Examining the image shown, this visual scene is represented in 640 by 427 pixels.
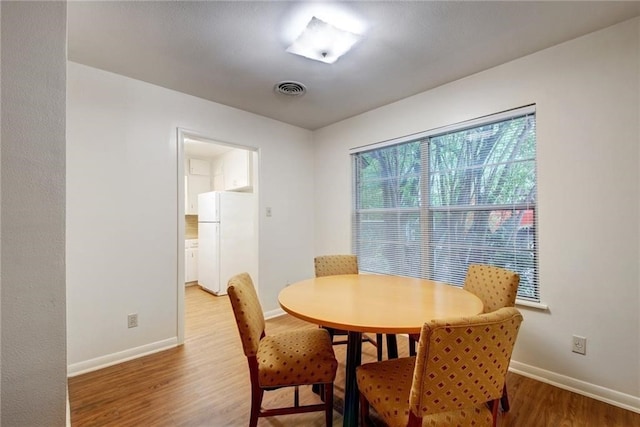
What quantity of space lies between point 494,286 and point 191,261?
4.75 metres

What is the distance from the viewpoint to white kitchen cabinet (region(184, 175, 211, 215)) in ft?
17.3

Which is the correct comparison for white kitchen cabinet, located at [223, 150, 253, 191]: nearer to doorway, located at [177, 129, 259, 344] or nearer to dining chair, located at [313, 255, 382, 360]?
doorway, located at [177, 129, 259, 344]

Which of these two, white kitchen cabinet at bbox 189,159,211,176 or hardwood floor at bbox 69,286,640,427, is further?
white kitchen cabinet at bbox 189,159,211,176

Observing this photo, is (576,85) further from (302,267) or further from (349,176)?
(302,267)

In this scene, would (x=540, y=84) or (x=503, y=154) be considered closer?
(x=540, y=84)

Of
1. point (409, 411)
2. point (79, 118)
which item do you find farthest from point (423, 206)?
point (79, 118)

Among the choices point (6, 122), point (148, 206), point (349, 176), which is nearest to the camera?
point (6, 122)

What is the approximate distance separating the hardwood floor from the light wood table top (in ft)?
2.36

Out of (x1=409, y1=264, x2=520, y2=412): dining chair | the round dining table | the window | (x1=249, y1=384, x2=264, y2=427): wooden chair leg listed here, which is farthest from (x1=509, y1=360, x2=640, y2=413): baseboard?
(x1=249, y1=384, x2=264, y2=427): wooden chair leg

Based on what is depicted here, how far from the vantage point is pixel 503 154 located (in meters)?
2.35

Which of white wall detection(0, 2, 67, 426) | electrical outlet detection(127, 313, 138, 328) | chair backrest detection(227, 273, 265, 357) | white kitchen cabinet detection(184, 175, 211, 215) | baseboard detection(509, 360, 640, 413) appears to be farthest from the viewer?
white kitchen cabinet detection(184, 175, 211, 215)

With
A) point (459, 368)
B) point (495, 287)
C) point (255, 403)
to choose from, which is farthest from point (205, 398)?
point (495, 287)

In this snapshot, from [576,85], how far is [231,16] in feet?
7.56

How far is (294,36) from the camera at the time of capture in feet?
6.35
